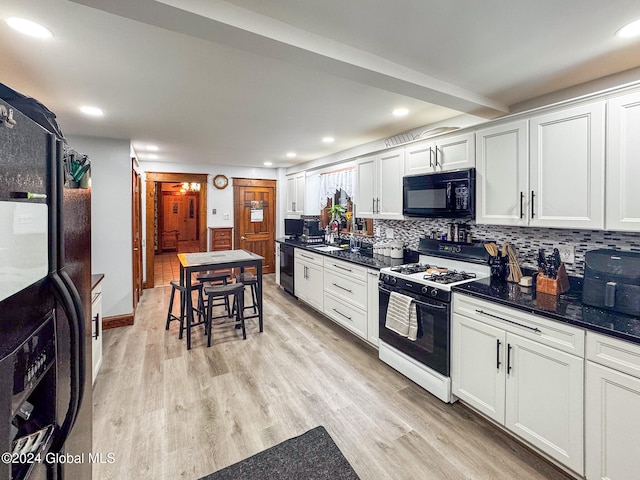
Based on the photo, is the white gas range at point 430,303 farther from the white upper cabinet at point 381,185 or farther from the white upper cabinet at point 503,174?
the white upper cabinet at point 381,185

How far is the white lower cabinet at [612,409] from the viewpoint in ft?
4.70

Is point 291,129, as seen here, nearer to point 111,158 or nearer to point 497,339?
point 111,158

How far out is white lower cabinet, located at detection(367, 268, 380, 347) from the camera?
3.07 metres

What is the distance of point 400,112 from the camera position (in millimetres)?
2912

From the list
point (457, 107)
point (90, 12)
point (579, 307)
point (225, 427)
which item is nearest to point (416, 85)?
point (457, 107)

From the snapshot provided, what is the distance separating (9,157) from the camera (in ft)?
1.79

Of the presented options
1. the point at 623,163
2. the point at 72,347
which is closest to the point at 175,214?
the point at 72,347

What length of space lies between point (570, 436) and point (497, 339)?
1.87ft

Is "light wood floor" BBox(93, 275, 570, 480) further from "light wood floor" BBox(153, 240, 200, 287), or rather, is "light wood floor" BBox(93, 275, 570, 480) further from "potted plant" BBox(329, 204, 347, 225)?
"light wood floor" BBox(153, 240, 200, 287)

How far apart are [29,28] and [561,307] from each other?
10.8ft

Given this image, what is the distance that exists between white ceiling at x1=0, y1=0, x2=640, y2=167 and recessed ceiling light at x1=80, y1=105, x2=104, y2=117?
7cm

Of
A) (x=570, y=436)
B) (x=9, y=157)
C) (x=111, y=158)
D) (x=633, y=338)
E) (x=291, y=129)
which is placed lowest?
(x=570, y=436)

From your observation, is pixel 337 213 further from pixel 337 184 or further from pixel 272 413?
pixel 272 413

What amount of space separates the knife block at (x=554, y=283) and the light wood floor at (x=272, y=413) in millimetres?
1022
